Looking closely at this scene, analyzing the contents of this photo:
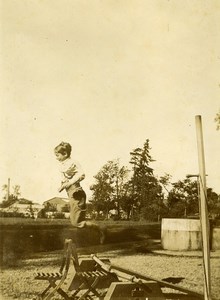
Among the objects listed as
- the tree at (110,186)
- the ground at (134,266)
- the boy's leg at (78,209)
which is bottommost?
the ground at (134,266)

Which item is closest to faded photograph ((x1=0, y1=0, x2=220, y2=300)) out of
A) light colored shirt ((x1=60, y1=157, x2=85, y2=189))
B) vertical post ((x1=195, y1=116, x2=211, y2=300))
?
light colored shirt ((x1=60, y1=157, x2=85, y2=189))

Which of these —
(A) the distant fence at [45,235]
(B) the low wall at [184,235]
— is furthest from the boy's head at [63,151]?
(B) the low wall at [184,235]

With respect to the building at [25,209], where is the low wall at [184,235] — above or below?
below

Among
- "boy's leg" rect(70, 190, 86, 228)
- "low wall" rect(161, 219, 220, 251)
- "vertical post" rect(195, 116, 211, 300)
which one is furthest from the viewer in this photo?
"low wall" rect(161, 219, 220, 251)

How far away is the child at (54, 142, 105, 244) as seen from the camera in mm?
2369

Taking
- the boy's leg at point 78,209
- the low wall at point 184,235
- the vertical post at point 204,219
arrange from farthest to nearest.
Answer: the low wall at point 184,235 → the boy's leg at point 78,209 → the vertical post at point 204,219

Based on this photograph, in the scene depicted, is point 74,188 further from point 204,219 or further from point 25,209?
point 204,219

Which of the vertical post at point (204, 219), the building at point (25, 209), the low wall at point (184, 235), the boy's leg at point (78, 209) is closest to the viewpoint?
the vertical post at point (204, 219)

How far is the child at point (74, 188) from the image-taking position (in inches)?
93.3

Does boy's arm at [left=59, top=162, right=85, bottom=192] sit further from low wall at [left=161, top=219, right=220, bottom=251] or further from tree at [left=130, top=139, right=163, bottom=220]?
low wall at [left=161, top=219, right=220, bottom=251]

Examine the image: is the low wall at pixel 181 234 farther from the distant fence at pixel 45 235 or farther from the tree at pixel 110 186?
the tree at pixel 110 186

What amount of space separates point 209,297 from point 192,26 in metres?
1.69

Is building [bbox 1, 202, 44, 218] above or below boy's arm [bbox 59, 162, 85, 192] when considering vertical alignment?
below

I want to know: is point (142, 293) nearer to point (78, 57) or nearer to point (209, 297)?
point (209, 297)
